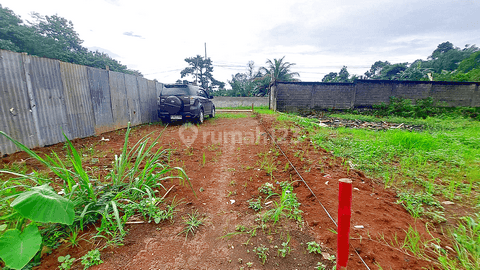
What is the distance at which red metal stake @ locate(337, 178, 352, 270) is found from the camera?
1.09m

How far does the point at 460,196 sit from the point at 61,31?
35924 mm

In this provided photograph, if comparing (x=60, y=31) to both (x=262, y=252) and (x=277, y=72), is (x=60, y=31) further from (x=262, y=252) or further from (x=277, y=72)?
(x=262, y=252)

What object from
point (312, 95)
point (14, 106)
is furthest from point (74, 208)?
point (312, 95)

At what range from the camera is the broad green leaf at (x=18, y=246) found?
1.18 meters

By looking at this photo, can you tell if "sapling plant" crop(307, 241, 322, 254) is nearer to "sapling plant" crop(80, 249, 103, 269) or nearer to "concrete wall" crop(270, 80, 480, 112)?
"sapling plant" crop(80, 249, 103, 269)

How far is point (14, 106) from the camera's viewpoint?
374 centimetres

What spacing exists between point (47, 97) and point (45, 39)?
25.3 meters

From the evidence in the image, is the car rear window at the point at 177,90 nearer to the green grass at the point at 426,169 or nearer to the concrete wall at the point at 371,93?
the green grass at the point at 426,169

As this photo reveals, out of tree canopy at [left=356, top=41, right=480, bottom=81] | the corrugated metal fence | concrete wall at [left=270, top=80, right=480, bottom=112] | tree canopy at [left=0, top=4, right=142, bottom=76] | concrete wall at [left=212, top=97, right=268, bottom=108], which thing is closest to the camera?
the corrugated metal fence

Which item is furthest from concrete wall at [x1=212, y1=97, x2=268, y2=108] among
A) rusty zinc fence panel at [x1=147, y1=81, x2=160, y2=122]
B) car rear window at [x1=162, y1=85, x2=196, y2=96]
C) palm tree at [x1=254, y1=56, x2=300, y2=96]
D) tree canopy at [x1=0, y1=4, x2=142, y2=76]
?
car rear window at [x1=162, y1=85, x2=196, y2=96]

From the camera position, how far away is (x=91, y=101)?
5.64 meters

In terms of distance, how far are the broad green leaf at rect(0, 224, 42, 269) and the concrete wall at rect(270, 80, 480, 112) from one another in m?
14.2

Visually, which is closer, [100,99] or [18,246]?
[18,246]

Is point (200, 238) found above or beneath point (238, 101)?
beneath
